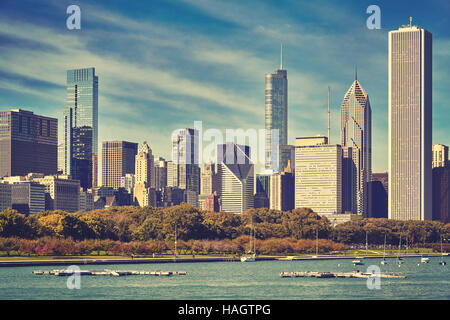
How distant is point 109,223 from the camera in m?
185

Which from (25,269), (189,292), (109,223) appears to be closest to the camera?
(189,292)

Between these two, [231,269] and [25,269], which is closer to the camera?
[25,269]

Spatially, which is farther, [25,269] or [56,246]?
[56,246]

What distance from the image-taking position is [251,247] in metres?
194

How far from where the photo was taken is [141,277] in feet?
397

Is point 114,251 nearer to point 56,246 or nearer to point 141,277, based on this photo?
point 56,246

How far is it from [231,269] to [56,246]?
112ft

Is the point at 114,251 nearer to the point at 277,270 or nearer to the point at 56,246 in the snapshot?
the point at 56,246
